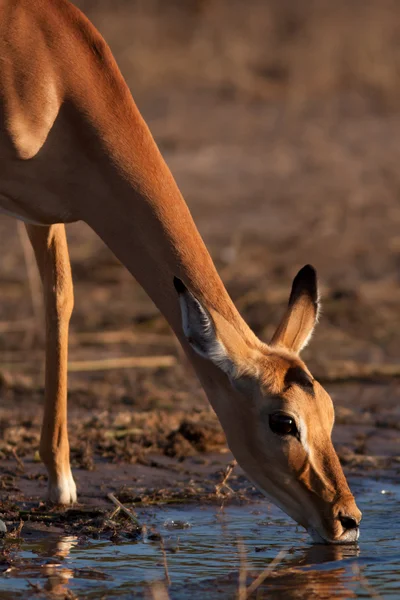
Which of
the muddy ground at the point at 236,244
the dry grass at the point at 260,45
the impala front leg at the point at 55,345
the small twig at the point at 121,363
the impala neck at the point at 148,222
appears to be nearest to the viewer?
the impala neck at the point at 148,222

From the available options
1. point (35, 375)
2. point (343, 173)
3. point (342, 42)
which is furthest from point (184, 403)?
point (342, 42)

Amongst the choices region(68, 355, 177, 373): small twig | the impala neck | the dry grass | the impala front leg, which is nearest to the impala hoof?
the impala front leg

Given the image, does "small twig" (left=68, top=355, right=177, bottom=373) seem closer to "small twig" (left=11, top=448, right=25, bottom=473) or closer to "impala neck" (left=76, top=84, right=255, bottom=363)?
"small twig" (left=11, top=448, right=25, bottom=473)

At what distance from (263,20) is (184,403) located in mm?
16509

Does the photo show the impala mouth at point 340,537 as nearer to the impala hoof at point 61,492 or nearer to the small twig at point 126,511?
the small twig at point 126,511

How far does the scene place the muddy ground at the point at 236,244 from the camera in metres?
9.31

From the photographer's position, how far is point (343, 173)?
18781 mm

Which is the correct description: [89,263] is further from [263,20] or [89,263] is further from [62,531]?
[263,20]

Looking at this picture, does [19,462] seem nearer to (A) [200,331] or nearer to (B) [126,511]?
(B) [126,511]

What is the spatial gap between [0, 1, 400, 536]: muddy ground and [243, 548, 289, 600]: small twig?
4.68 ft

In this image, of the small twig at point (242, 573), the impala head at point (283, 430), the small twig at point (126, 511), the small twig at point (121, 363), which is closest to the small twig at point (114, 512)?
the small twig at point (126, 511)

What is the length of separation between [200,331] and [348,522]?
127cm

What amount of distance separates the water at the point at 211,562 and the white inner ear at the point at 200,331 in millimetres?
1033

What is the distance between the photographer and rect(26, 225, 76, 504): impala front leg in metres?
8.23
